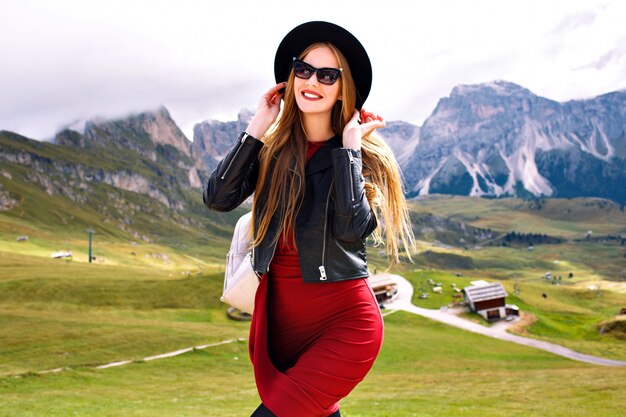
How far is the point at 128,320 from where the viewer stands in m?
67.5

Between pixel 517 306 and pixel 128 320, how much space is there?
253ft

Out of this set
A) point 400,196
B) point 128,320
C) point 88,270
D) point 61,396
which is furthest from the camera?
point 88,270

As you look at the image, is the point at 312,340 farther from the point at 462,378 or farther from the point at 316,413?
the point at 462,378

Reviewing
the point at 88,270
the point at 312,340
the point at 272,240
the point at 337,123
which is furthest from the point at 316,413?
the point at 88,270

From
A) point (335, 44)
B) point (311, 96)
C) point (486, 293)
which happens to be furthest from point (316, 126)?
point (486, 293)

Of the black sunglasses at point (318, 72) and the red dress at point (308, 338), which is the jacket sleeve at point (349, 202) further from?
the black sunglasses at point (318, 72)

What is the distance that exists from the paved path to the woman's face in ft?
237

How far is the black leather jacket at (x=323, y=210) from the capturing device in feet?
19.5

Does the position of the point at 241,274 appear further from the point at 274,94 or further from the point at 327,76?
the point at 327,76

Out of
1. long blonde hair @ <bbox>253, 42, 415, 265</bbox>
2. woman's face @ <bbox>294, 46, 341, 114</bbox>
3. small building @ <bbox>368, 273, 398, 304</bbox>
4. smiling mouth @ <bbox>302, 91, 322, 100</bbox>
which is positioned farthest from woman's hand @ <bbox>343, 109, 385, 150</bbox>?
small building @ <bbox>368, 273, 398, 304</bbox>

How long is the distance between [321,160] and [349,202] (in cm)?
86

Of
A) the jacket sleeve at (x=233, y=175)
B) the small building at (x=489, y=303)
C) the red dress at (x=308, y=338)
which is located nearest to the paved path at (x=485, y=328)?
the small building at (x=489, y=303)

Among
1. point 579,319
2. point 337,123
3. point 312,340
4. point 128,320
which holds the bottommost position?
point 579,319

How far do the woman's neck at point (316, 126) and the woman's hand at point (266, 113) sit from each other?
0.39m
